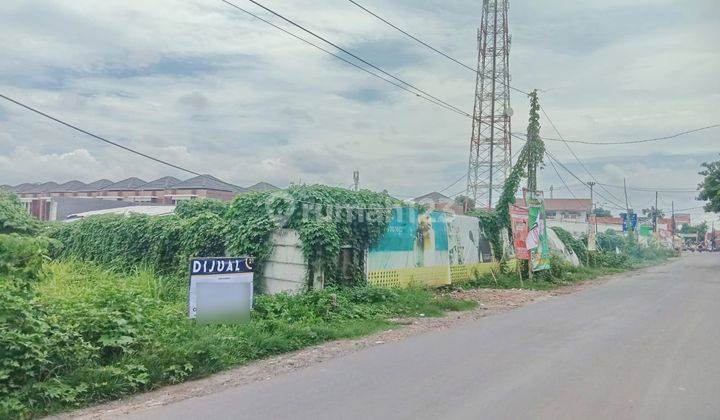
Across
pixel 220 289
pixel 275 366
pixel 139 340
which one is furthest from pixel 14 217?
pixel 275 366

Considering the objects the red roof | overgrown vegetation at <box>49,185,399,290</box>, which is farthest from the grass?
the red roof

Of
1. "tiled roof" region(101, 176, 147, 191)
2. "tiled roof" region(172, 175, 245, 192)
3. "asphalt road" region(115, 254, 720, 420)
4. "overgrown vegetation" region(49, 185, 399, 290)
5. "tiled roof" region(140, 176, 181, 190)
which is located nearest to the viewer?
"asphalt road" region(115, 254, 720, 420)

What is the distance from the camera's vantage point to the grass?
574 cm

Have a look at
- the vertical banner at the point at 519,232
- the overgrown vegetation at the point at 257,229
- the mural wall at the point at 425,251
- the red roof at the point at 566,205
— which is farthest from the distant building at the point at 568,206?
the overgrown vegetation at the point at 257,229

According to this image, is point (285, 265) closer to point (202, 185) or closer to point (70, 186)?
point (202, 185)

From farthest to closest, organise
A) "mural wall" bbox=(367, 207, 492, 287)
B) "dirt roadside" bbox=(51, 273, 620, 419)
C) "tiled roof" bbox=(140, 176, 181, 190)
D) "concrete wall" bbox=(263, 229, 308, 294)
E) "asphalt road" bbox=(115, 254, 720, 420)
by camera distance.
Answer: "tiled roof" bbox=(140, 176, 181, 190)
"mural wall" bbox=(367, 207, 492, 287)
"concrete wall" bbox=(263, 229, 308, 294)
"dirt roadside" bbox=(51, 273, 620, 419)
"asphalt road" bbox=(115, 254, 720, 420)

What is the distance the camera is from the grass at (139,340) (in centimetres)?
574

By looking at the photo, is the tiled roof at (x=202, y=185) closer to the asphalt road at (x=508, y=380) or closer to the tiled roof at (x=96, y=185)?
the tiled roof at (x=96, y=185)

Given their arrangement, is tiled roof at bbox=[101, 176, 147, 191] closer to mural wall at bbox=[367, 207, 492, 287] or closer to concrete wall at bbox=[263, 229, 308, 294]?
mural wall at bbox=[367, 207, 492, 287]

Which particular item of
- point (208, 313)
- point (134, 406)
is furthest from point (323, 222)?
point (134, 406)

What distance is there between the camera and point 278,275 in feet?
41.6

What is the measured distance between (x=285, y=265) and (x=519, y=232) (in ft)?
35.3

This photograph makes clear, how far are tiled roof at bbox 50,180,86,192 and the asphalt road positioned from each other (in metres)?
62.6

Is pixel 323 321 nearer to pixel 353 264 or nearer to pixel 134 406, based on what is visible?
pixel 353 264
